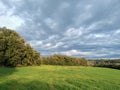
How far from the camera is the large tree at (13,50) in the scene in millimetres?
32000

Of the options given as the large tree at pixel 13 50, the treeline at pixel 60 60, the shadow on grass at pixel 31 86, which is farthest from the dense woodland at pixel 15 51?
the shadow on grass at pixel 31 86

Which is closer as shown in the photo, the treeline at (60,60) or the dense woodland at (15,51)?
the dense woodland at (15,51)

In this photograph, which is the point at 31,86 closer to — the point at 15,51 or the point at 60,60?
the point at 15,51

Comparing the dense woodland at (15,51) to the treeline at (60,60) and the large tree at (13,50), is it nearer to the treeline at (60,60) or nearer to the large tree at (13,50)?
the large tree at (13,50)

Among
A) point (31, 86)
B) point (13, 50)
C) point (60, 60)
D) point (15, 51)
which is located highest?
point (13, 50)

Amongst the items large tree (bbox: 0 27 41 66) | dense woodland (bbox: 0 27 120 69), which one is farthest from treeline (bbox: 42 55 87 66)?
large tree (bbox: 0 27 41 66)

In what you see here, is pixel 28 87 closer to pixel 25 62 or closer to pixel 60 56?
pixel 25 62

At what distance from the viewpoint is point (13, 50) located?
3219 cm

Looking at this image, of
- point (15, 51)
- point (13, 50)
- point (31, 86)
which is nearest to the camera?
point (31, 86)

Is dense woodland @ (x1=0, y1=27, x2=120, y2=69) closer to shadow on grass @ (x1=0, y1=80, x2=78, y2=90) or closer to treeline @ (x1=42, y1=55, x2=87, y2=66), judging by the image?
treeline @ (x1=42, y1=55, x2=87, y2=66)

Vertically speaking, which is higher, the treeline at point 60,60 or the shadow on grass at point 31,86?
the treeline at point 60,60

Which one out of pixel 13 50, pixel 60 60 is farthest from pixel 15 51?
pixel 60 60

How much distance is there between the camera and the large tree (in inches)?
1260

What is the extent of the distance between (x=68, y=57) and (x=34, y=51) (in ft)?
35.8
